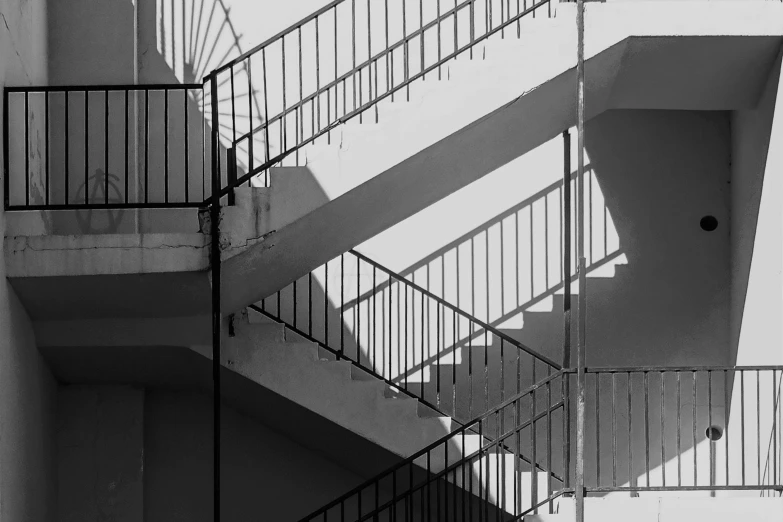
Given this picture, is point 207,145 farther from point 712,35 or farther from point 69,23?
point 712,35

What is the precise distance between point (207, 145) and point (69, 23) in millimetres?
1621

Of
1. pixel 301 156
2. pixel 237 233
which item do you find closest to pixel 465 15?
pixel 301 156

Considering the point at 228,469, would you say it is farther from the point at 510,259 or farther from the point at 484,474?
the point at 510,259

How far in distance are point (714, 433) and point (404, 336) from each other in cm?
287

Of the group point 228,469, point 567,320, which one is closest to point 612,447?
point 567,320

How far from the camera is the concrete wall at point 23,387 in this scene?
10211mm

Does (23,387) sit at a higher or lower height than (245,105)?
lower

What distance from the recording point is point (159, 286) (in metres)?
10.7

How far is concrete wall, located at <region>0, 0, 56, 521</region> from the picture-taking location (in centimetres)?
1021

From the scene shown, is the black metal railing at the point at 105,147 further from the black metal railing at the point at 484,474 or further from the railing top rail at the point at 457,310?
the black metal railing at the point at 484,474

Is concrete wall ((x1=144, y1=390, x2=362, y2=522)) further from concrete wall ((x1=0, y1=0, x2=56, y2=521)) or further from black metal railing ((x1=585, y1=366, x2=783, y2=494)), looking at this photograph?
black metal railing ((x1=585, y1=366, x2=783, y2=494))

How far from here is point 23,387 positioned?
1091 cm

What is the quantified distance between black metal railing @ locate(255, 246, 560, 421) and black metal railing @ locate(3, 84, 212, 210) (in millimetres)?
1387

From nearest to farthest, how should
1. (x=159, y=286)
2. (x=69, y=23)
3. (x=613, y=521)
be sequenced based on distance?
(x=613, y=521)
(x=159, y=286)
(x=69, y=23)
